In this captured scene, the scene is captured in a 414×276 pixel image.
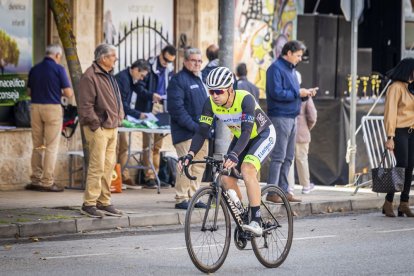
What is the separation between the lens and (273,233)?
11.3 m

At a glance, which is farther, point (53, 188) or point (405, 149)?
point (53, 188)

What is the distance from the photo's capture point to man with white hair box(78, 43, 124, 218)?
14.2m

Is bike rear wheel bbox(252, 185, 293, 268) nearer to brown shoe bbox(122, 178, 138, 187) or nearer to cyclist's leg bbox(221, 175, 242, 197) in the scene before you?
cyclist's leg bbox(221, 175, 242, 197)

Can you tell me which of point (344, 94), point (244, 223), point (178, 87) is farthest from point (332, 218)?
point (344, 94)

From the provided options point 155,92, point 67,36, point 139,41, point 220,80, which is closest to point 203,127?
point 220,80

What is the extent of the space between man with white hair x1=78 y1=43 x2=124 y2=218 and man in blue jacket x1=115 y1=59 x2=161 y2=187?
3312 mm

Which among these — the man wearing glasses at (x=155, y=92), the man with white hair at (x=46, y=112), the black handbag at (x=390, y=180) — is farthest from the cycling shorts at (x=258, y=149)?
the man wearing glasses at (x=155, y=92)

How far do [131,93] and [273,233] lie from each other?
7317 millimetres

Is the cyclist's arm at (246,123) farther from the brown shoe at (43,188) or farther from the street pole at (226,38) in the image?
the brown shoe at (43,188)

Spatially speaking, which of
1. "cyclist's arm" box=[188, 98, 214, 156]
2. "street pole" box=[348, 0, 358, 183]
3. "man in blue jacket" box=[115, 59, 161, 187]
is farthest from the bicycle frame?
"street pole" box=[348, 0, 358, 183]

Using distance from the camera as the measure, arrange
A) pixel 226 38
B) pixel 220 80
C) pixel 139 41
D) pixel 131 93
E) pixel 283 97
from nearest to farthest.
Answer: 1. pixel 220 80
2. pixel 283 97
3. pixel 226 38
4. pixel 131 93
5. pixel 139 41

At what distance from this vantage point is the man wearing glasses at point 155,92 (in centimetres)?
1841

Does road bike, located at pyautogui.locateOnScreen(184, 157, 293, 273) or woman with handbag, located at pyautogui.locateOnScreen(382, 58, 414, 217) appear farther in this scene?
woman with handbag, located at pyautogui.locateOnScreen(382, 58, 414, 217)

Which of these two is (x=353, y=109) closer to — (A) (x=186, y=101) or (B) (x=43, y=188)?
(A) (x=186, y=101)
